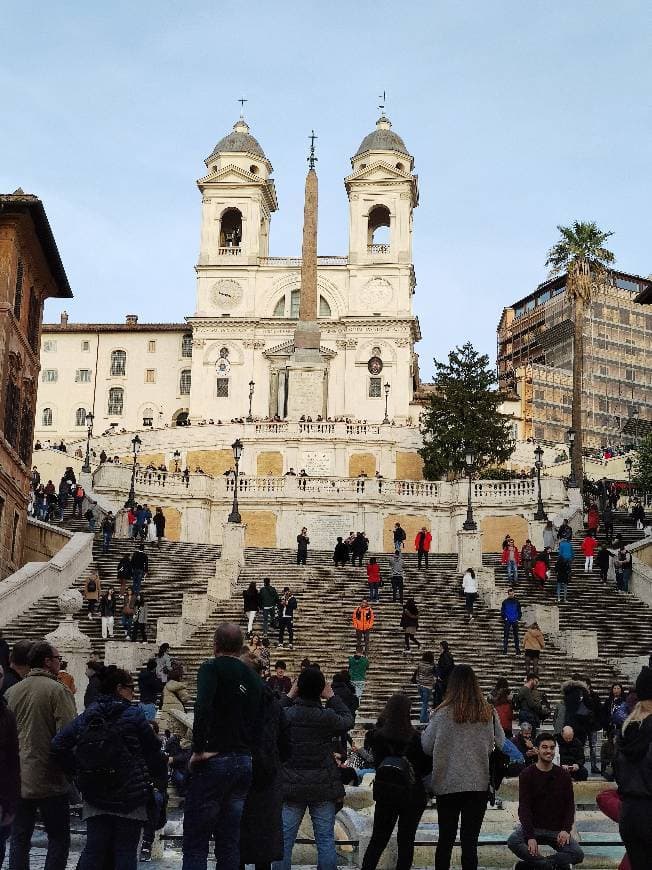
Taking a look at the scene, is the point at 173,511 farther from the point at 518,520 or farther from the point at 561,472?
the point at 561,472

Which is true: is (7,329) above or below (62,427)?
below

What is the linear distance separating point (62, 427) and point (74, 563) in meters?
62.9

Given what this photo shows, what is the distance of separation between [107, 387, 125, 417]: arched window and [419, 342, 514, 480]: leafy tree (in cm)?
3279

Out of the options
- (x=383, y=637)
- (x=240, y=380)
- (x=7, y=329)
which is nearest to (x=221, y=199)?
(x=240, y=380)

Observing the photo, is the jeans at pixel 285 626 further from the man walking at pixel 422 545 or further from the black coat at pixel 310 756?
the black coat at pixel 310 756

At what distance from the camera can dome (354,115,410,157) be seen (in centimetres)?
9544

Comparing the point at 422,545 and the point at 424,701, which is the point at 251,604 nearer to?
the point at 424,701

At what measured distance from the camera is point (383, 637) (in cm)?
2938

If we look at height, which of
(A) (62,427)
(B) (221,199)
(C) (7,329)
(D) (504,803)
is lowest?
(D) (504,803)

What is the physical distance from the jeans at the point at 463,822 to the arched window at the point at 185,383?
86246mm

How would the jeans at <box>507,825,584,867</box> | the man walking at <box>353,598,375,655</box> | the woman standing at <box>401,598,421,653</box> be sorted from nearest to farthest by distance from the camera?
the jeans at <box>507,825,584,867</box> → the man walking at <box>353,598,375,655</box> → the woman standing at <box>401,598,421,653</box>

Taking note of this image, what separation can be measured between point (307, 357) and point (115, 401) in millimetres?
20367

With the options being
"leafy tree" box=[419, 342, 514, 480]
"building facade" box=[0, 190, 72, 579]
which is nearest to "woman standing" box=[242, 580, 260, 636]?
"building facade" box=[0, 190, 72, 579]

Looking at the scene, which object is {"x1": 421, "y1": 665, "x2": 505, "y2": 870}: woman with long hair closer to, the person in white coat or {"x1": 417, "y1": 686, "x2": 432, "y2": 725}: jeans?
{"x1": 417, "y1": 686, "x2": 432, "y2": 725}: jeans
